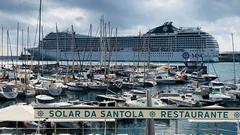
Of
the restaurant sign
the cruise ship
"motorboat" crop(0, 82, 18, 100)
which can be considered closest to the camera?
the restaurant sign

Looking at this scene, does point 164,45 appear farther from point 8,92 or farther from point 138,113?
point 138,113

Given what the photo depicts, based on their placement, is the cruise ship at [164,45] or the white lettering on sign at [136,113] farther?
the cruise ship at [164,45]

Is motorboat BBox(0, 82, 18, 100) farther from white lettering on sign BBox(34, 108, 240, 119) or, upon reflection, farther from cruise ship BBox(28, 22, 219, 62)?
cruise ship BBox(28, 22, 219, 62)

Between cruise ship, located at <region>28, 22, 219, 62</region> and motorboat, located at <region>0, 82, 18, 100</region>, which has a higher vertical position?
cruise ship, located at <region>28, 22, 219, 62</region>

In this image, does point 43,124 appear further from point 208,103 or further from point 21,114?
point 208,103

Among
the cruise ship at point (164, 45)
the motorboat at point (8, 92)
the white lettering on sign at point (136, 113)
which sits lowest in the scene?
the motorboat at point (8, 92)

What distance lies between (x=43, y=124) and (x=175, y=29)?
118 meters

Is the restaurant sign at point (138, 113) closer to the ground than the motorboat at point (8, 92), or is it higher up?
higher up

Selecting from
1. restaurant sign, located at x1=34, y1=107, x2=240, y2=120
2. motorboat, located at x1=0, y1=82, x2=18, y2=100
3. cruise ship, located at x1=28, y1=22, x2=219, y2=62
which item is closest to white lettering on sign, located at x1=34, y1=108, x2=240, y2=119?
restaurant sign, located at x1=34, y1=107, x2=240, y2=120

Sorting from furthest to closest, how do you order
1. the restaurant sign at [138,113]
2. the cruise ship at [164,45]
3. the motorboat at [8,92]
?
the cruise ship at [164,45]
the motorboat at [8,92]
the restaurant sign at [138,113]

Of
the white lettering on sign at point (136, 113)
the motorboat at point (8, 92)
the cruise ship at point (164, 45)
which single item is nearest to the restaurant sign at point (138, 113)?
the white lettering on sign at point (136, 113)

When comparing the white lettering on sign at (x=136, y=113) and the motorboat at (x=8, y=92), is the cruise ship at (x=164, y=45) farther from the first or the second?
the white lettering on sign at (x=136, y=113)

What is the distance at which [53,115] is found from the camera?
35.3ft

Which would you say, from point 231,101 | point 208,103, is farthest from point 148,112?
point 231,101
